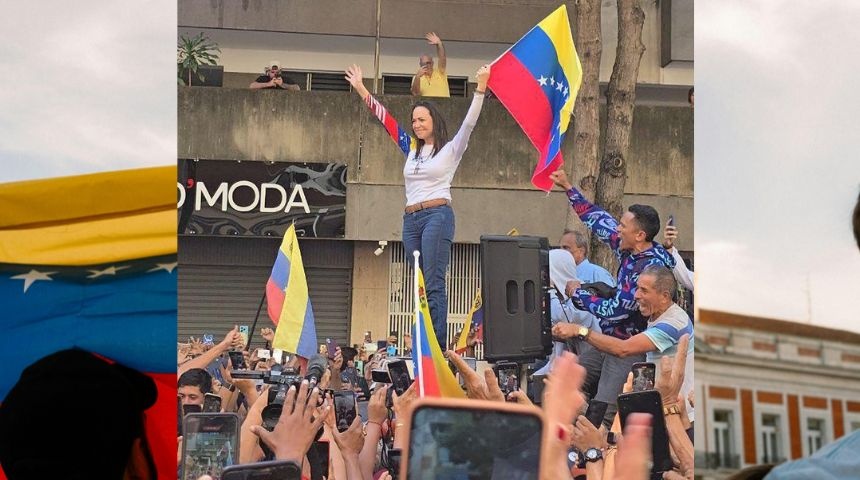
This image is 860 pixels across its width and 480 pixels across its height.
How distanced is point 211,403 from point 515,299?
1.12 metres

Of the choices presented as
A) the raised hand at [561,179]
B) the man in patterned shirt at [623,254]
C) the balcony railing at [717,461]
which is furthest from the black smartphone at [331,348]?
the balcony railing at [717,461]

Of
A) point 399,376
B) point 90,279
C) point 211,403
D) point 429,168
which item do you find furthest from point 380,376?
point 90,279

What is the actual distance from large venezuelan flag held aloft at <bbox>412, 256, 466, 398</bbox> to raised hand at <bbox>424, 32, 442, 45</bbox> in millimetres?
938

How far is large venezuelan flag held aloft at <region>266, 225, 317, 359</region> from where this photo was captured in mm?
3592

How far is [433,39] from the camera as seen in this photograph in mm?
3676

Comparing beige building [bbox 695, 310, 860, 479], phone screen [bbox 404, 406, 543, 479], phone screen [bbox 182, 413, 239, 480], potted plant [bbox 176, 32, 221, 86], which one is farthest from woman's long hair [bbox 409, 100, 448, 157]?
beige building [bbox 695, 310, 860, 479]

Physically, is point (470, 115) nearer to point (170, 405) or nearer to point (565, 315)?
point (565, 315)

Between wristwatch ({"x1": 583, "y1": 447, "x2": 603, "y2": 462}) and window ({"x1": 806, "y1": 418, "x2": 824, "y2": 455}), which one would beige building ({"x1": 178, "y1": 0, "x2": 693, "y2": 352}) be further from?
window ({"x1": 806, "y1": 418, "x2": 824, "y2": 455})

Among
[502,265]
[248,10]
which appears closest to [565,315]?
[502,265]

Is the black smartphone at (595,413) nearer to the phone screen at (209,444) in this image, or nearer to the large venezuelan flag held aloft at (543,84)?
the large venezuelan flag held aloft at (543,84)

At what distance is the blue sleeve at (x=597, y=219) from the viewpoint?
3758 mm

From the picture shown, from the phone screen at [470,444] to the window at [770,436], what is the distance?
307 mm

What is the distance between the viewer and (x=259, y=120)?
3658 mm

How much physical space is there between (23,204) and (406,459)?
0.98 metres
